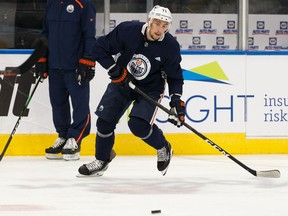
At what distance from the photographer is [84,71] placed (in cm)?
648

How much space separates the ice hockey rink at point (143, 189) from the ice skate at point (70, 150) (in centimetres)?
7

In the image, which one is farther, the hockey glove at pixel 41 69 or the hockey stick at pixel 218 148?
the hockey glove at pixel 41 69

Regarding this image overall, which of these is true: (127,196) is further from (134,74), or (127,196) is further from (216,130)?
(216,130)

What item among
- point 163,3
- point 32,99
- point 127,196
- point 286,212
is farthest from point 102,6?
point 286,212

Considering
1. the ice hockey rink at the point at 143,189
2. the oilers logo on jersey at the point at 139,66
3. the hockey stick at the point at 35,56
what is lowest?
the ice hockey rink at the point at 143,189

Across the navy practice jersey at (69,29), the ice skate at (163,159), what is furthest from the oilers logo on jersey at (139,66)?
the navy practice jersey at (69,29)

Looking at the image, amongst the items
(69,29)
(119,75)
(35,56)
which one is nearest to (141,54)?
(119,75)

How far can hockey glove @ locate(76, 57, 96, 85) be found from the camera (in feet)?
21.3

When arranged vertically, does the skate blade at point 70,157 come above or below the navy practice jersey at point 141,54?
below

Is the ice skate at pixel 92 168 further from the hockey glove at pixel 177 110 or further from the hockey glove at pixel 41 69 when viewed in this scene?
the hockey glove at pixel 41 69

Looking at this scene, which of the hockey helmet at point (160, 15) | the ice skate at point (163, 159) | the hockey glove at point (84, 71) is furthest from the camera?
the hockey glove at point (84, 71)

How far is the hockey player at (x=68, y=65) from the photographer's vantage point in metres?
6.58

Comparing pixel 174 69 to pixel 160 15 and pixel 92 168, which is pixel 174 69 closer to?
pixel 160 15

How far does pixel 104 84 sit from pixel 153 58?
178cm
